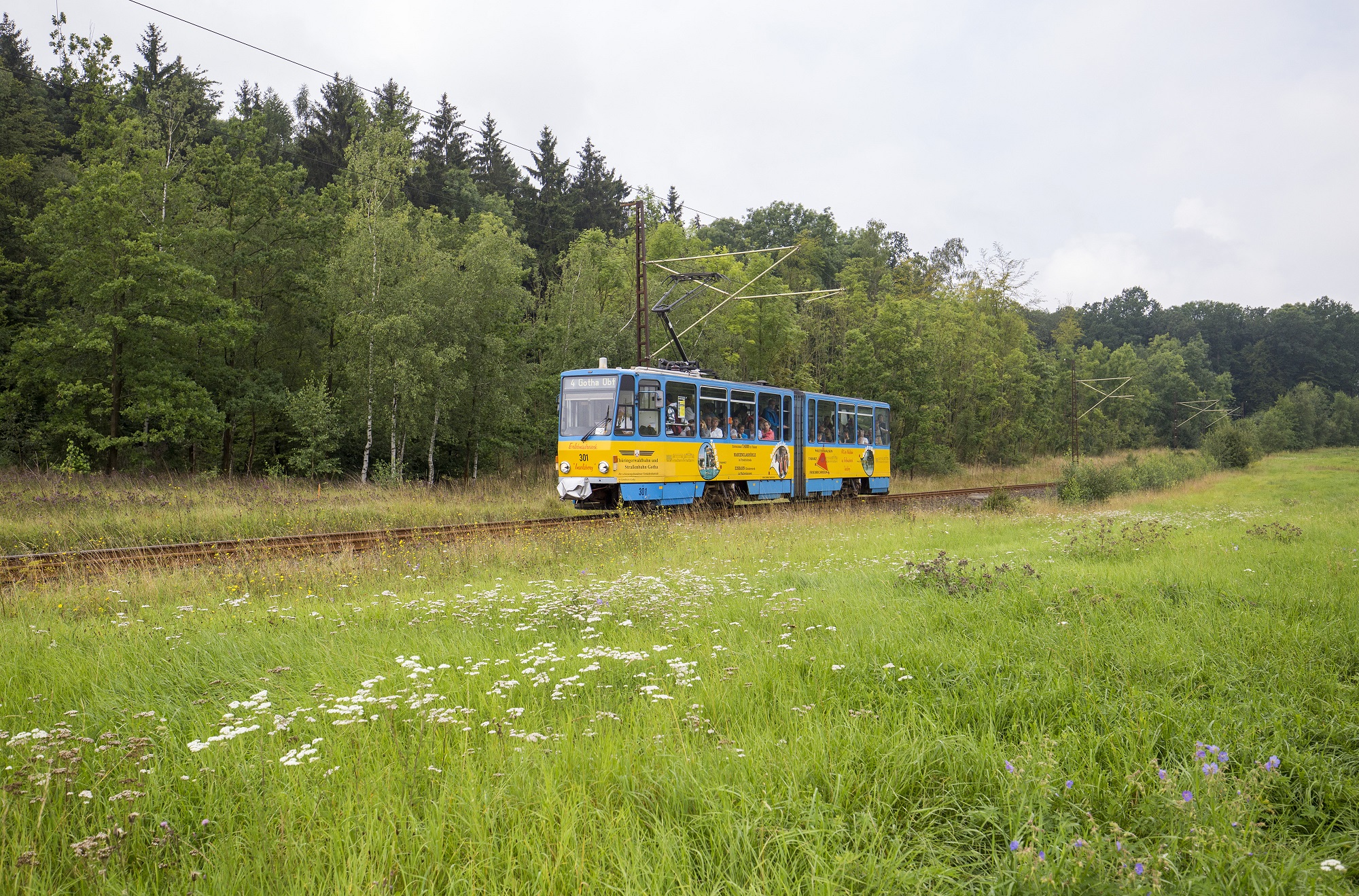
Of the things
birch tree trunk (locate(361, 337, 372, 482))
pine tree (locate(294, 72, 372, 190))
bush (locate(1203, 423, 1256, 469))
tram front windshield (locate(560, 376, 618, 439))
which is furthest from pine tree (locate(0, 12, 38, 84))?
bush (locate(1203, 423, 1256, 469))

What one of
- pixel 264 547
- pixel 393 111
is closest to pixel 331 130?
pixel 393 111

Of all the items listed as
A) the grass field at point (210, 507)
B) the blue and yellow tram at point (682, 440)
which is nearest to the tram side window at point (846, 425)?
the blue and yellow tram at point (682, 440)

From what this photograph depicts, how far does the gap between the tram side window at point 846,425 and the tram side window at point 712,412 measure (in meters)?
6.57

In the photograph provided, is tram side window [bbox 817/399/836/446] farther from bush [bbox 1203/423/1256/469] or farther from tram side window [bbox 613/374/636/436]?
bush [bbox 1203/423/1256/469]

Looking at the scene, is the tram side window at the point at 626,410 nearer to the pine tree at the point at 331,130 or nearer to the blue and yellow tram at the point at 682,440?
the blue and yellow tram at the point at 682,440

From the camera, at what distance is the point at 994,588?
7.34 m

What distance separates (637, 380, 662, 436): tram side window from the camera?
54.4ft

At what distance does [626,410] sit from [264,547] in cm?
745

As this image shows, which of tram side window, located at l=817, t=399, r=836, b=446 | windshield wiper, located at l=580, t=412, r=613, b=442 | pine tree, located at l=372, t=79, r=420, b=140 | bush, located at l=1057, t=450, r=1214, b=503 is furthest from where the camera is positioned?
pine tree, located at l=372, t=79, r=420, b=140

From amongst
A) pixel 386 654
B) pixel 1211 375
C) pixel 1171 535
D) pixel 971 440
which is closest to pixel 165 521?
pixel 386 654

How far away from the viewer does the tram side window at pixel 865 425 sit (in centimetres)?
2572

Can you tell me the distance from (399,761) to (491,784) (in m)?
0.53

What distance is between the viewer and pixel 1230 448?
47656 millimetres

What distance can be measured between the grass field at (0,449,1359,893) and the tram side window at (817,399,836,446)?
15.4 m
